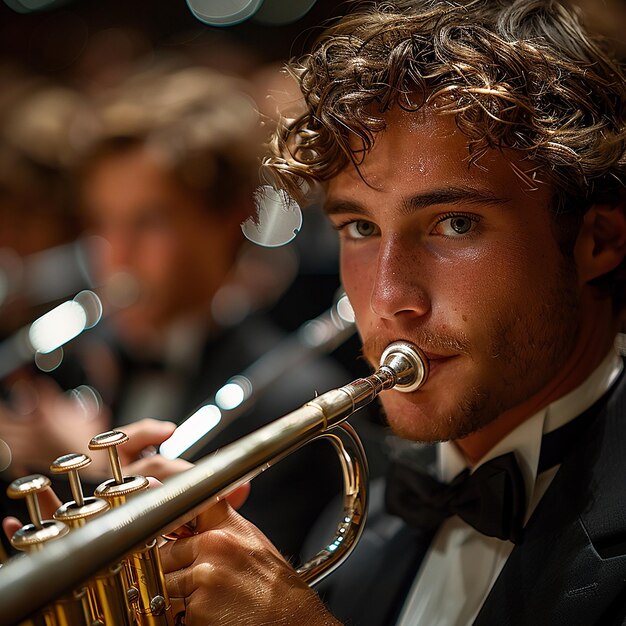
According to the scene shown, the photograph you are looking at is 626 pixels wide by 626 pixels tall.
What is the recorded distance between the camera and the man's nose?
41.8 inches

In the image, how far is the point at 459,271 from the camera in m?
1.06

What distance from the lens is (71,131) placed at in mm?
2666

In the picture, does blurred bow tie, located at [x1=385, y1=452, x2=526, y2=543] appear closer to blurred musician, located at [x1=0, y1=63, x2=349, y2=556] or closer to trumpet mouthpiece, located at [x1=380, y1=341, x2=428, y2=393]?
trumpet mouthpiece, located at [x1=380, y1=341, x2=428, y2=393]

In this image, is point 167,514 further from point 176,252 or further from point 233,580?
point 176,252

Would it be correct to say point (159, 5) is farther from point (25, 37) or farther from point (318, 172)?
point (318, 172)

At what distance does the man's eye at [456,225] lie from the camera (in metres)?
1.06

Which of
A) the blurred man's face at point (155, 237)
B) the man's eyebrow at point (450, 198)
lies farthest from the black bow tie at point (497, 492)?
the blurred man's face at point (155, 237)

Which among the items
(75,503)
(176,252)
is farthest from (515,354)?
(176,252)

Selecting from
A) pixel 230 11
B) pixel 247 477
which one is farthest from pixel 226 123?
pixel 230 11

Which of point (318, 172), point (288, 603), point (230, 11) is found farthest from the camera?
point (230, 11)

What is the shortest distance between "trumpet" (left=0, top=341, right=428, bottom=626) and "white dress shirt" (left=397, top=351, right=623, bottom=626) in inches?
8.7

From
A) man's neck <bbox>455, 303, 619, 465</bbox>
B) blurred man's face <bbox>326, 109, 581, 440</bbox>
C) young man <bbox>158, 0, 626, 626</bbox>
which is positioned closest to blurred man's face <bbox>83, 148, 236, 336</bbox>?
young man <bbox>158, 0, 626, 626</bbox>

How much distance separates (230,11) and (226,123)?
183 centimetres

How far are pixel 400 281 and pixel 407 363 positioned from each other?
0.13 m
